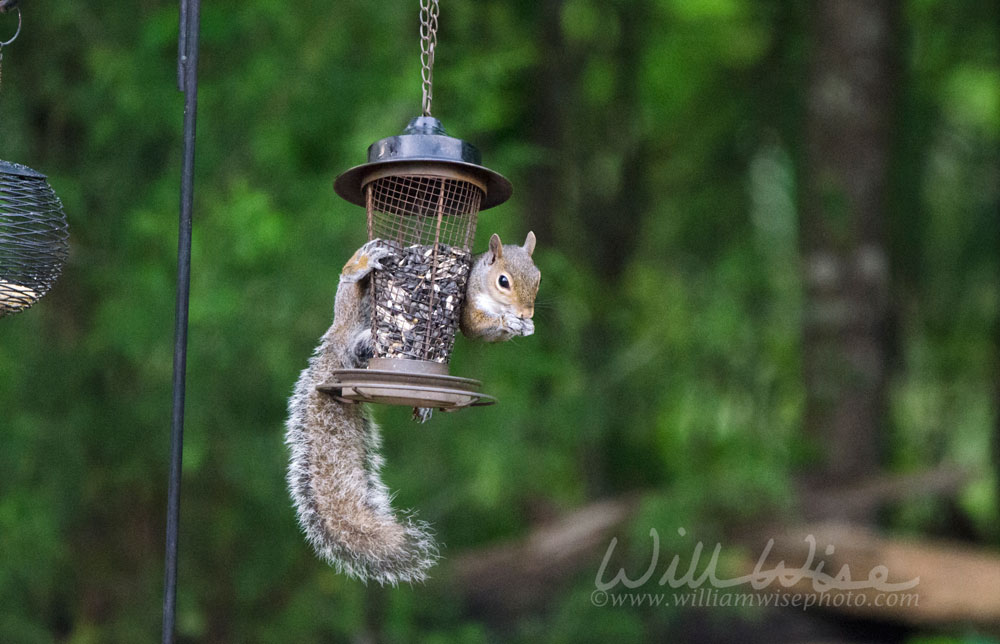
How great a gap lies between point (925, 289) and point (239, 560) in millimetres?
3835

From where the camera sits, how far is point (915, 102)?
5730 millimetres

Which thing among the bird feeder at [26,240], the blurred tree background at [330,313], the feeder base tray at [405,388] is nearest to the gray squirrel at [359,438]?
the feeder base tray at [405,388]

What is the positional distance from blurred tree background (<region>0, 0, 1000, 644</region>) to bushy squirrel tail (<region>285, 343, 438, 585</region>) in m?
1.64

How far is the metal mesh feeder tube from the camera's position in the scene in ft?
6.29

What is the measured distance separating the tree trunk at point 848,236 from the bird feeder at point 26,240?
3483mm

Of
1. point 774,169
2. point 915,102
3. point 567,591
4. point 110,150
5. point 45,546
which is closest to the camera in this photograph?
point 45,546

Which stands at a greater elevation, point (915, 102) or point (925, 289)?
point (915, 102)

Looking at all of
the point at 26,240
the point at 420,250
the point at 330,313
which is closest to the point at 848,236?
the point at 330,313

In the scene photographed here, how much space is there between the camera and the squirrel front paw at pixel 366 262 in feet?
6.51

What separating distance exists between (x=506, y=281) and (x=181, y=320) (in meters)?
0.69

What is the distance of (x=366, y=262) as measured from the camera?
6.53 ft

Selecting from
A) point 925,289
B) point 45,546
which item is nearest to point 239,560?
point 45,546

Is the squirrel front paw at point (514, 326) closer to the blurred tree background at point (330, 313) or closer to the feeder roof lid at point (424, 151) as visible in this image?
the feeder roof lid at point (424, 151)

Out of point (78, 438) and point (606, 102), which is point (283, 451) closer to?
point (78, 438)
